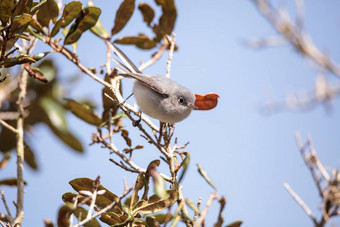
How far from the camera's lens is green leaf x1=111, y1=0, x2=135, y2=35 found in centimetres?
252

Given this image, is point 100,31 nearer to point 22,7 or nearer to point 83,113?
point 83,113

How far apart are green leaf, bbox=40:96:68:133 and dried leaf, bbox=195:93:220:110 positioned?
1.32 meters

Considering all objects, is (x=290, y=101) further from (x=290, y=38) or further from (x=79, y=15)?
(x=79, y=15)

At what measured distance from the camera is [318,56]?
552 centimetres

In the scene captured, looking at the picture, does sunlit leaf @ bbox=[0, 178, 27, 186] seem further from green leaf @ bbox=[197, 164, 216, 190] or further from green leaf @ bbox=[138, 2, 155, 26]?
green leaf @ bbox=[138, 2, 155, 26]

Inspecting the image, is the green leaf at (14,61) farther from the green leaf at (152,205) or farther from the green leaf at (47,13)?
the green leaf at (152,205)

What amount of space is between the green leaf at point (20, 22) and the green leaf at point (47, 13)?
557 mm

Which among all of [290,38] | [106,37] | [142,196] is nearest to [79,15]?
[106,37]

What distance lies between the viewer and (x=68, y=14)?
212cm

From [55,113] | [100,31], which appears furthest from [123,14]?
[55,113]

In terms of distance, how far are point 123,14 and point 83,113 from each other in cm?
76

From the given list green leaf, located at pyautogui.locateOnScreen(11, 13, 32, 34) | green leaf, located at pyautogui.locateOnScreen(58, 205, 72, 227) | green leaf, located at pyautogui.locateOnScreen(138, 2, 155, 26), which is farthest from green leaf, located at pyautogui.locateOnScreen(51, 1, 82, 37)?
green leaf, located at pyautogui.locateOnScreen(58, 205, 72, 227)

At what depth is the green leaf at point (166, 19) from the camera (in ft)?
8.50

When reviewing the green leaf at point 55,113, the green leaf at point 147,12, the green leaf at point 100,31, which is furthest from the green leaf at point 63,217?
the green leaf at point 147,12
